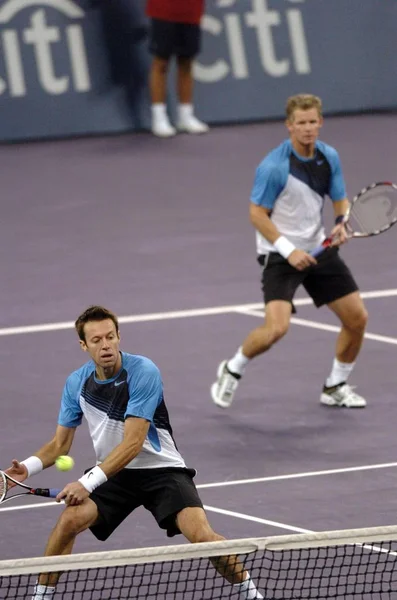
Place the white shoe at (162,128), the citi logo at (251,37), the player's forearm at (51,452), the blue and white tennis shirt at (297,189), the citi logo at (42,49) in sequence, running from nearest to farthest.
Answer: the player's forearm at (51,452), the blue and white tennis shirt at (297,189), the citi logo at (42,49), the white shoe at (162,128), the citi logo at (251,37)

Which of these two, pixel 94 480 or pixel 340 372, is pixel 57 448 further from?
pixel 340 372

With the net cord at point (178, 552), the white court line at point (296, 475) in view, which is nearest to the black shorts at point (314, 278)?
the white court line at point (296, 475)

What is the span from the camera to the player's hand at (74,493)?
725 centimetres

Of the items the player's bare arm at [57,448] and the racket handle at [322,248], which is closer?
the player's bare arm at [57,448]

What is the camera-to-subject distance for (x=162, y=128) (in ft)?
62.6

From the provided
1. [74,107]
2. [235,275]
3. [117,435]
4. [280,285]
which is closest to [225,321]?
[235,275]

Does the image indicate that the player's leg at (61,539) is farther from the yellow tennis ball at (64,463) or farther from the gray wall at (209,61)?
the gray wall at (209,61)

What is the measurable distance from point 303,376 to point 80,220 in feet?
17.3

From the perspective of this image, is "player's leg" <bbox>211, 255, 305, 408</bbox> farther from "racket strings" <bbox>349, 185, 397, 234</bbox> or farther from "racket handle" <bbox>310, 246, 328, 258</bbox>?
"racket strings" <bbox>349, 185, 397, 234</bbox>

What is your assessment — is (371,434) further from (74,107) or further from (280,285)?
(74,107)

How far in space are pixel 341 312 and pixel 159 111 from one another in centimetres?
868

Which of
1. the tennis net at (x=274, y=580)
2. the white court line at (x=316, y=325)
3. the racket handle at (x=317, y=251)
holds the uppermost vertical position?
the racket handle at (x=317, y=251)

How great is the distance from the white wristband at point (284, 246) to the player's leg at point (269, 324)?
7.6 inches

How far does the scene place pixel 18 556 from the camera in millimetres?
8438
